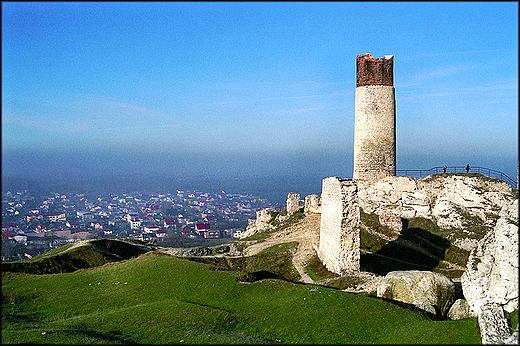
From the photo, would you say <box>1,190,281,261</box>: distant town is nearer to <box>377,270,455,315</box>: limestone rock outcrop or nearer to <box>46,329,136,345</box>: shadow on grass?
<box>46,329,136,345</box>: shadow on grass

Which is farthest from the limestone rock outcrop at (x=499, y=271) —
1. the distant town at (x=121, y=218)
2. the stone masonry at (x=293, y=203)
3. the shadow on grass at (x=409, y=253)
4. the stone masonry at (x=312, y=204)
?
the distant town at (x=121, y=218)

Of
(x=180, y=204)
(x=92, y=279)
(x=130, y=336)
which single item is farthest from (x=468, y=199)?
(x=180, y=204)

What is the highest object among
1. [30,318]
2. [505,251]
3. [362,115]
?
[362,115]

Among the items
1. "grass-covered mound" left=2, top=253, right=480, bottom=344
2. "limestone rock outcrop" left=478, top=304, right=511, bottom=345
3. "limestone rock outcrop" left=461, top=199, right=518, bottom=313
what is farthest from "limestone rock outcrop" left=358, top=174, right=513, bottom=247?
"grass-covered mound" left=2, top=253, right=480, bottom=344

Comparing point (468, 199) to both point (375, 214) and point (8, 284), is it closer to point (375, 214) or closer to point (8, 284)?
point (375, 214)

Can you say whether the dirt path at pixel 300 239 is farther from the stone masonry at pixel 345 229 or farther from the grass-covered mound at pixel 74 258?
the grass-covered mound at pixel 74 258

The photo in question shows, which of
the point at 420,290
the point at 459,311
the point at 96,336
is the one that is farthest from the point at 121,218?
the point at 459,311
